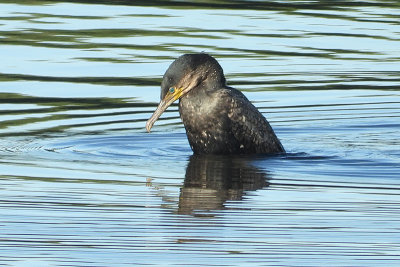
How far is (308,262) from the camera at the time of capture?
7.90 m

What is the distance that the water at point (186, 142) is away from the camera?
8.45 meters

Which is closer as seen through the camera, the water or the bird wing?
the water

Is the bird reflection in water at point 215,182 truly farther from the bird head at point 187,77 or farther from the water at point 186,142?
the bird head at point 187,77

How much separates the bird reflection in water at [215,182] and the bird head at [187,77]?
1.98 feet

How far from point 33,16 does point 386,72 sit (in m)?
6.70

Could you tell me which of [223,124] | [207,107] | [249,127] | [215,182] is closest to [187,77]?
[207,107]

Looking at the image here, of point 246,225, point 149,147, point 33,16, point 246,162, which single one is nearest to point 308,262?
point 246,225

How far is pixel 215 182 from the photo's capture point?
10.8m

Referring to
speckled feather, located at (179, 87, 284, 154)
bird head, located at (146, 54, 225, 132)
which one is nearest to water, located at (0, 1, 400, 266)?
speckled feather, located at (179, 87, 284, 154)

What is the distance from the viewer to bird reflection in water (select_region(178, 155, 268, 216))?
32.0ft

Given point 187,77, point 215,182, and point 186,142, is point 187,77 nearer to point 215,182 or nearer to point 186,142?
point 215,182

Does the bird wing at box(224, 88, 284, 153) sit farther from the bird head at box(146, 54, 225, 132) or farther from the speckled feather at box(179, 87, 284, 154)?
the bird head at box(146, 54, 225, 132)

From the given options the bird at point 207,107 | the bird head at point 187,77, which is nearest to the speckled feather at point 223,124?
the bird at point 207,107

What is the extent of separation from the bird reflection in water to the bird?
0.55 feet
